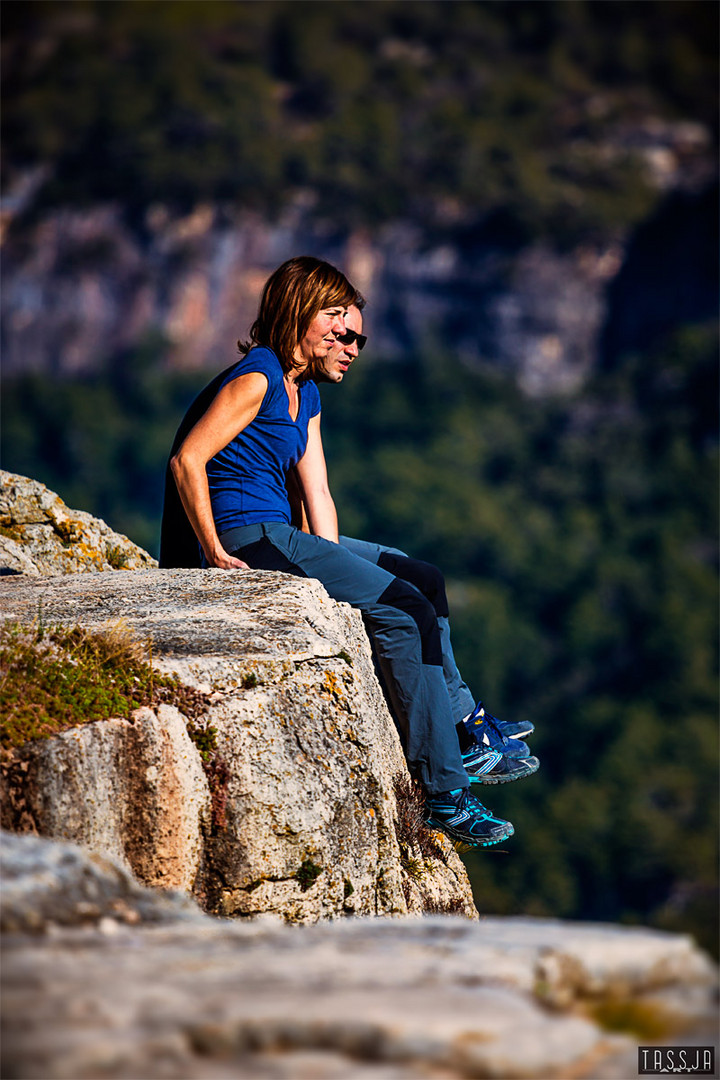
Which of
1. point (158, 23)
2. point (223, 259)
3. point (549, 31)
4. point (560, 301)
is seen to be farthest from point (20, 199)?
point (549, 31)

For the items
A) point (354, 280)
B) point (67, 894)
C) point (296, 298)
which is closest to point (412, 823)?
point (296, 298)

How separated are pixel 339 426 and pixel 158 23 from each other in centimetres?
7082

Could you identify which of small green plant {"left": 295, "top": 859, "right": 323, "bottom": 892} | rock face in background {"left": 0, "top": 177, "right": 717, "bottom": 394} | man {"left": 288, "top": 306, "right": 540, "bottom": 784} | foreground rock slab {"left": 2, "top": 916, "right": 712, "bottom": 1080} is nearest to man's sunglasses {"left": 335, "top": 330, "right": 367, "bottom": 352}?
man {"left": 288, "top": 306, "right": 540, "bottom": 784}

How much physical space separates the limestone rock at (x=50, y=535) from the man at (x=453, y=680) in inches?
63.4

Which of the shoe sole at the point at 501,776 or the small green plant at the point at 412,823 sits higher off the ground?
the shoe sole at the point at 501,776

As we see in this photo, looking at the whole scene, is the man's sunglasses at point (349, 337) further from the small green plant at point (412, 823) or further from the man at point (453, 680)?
the small green plant at point (412, 823)

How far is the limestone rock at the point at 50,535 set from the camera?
679cm

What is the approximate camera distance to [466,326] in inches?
5379

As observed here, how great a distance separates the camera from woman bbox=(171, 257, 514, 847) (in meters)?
5.43

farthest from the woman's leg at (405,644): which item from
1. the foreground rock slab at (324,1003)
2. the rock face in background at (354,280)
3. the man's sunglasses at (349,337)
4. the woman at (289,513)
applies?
the rock face in background at (354,280)

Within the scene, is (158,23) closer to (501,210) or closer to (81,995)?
(501,210)

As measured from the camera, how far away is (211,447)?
18.5 feet

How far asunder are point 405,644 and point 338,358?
1.32 metres

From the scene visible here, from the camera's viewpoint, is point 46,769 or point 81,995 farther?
point 46,769
